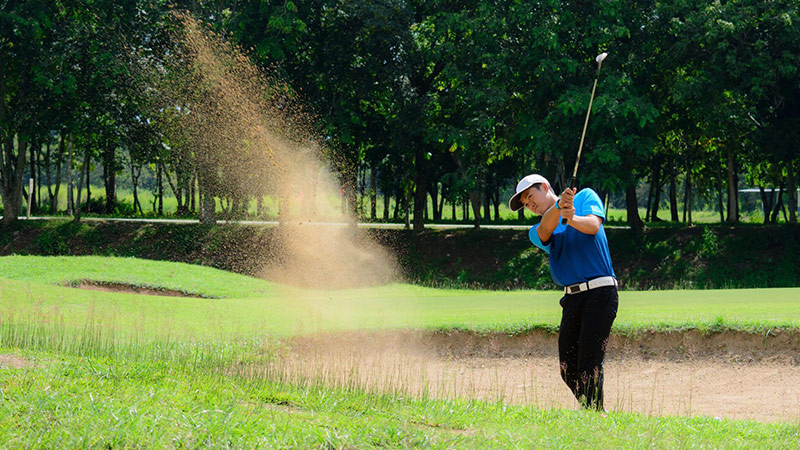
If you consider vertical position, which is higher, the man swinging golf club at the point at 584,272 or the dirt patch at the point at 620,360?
the man swinging golf club at the point at 584,272

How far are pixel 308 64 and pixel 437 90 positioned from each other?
17.9 feet

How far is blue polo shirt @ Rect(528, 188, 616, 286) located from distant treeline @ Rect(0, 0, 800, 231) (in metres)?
19.4

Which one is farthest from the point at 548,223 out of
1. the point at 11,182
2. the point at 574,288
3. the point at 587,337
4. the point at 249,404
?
the point at 11,182

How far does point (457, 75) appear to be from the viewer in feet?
97.2

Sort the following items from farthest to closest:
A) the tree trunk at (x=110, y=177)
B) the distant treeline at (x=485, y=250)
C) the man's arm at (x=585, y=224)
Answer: the tree trunk at (x=110, y=177) < the distant treeline at (x=485, y=250) < the man's arm at (x=585, y=224)

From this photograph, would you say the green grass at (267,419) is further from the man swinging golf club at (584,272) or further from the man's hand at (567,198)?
the man's hand at (567,198)

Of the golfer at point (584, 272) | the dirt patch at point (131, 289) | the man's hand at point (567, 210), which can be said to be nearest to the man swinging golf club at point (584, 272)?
the golfer at point (584, 272)

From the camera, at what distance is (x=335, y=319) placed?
535 inches

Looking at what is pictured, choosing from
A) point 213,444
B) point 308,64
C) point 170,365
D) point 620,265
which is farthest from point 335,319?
point 308,64

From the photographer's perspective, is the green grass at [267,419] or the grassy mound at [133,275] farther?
the grassy mound at [133,275]

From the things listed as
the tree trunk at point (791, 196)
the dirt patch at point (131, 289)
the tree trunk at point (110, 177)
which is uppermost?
the tree trunk at point (110, 177)

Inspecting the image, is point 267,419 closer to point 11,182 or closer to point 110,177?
point 11,182

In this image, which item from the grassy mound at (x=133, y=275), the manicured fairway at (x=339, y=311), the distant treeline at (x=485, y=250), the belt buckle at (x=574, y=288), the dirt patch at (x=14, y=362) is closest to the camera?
the dirt patch at (x=14, y=362)

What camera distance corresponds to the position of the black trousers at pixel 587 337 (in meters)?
7.21
